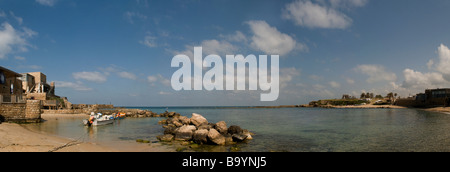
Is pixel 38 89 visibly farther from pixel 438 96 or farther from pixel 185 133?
pixel 438 96

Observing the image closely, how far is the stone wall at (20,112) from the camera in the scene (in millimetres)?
27859

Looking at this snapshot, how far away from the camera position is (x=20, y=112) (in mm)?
29203

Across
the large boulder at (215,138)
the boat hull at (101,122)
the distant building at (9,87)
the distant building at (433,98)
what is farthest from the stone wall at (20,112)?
the distant building at (433,98)

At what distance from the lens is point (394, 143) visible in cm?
1853

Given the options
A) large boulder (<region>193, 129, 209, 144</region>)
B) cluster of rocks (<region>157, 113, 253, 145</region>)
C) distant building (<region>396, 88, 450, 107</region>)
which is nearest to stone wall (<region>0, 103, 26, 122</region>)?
cluster of rocks (<region>157, 113, 253, 145</region>)

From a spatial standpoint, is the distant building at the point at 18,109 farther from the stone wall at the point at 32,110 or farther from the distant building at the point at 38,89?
the distant building at the point at 38,89

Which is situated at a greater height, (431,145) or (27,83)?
(27,83)

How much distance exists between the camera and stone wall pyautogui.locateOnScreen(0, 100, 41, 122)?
27.9 m

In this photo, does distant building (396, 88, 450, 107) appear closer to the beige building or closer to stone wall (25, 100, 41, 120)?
stone wall (25, 100, 41, 120)
